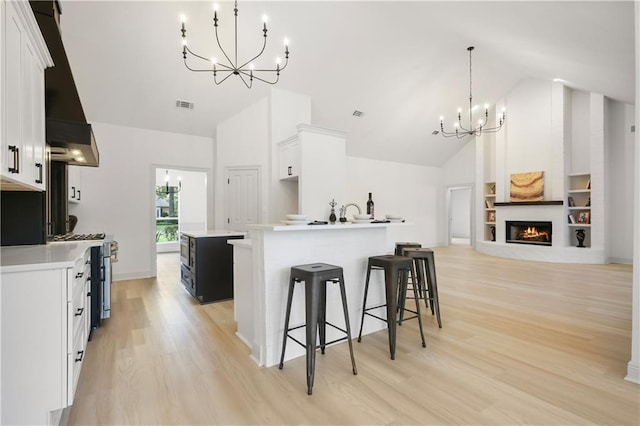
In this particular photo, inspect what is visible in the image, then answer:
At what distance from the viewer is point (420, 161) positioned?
945 centimetres

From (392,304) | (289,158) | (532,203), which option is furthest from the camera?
(532,203)

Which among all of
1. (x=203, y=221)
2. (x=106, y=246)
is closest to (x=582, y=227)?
(x=106, y=246)

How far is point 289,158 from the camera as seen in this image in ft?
16.4

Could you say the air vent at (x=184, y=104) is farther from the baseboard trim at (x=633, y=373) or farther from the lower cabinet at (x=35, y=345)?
the baseboard trim at (x=633, y=373)

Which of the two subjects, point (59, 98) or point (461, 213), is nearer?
point (59, 98)

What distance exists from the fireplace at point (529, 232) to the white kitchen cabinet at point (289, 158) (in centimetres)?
611

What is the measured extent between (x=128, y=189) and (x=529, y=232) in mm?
8951

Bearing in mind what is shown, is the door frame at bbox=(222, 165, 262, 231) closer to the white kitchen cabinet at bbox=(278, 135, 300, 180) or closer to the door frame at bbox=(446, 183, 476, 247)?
the white kitchen cabinet at bbox=(278, 135, 300, 180)

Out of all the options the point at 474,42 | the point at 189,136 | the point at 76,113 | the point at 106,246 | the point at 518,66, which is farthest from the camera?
the point at 518,66

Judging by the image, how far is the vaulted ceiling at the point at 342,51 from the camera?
3625 mm

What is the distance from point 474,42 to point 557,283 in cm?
426

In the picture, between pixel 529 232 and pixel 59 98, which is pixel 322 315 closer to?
pixel 59 98

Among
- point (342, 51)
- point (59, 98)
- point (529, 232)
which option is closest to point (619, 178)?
point (529, 232)

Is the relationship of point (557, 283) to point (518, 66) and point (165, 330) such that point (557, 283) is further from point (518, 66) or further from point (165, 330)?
point (165, 330)
